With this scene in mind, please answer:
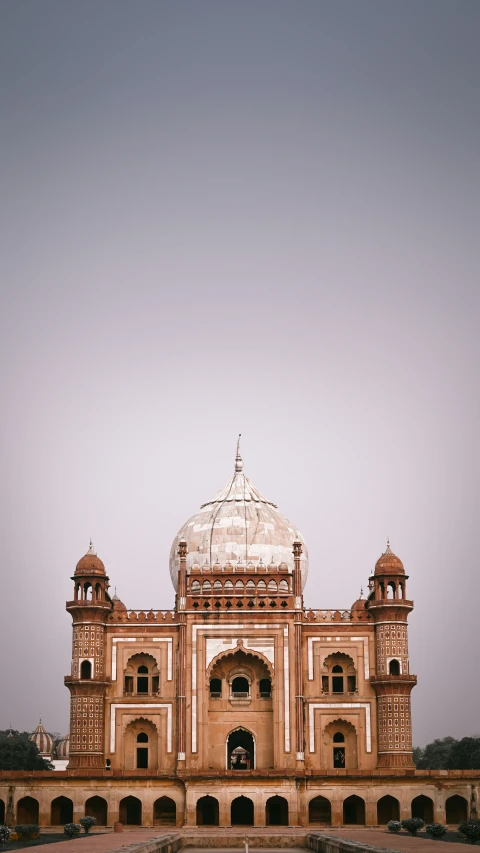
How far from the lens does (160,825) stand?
4634 centimetres

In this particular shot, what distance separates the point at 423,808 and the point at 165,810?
10157mm

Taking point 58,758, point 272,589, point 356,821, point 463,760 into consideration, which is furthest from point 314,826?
point 58,758

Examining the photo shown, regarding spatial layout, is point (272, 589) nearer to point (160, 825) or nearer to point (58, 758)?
point (160, 825)

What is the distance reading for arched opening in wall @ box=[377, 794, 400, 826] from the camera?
46.5 metres

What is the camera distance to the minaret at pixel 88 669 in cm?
4775

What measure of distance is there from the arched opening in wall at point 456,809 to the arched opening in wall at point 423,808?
71 cm

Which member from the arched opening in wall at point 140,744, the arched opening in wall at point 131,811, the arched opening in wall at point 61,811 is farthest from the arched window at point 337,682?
the arched opening in wall at point 61,811

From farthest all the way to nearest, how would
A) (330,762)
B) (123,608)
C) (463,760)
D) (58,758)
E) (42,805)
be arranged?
(58,758) < (463,760) < (123,608) < (330,762) < (42,805)

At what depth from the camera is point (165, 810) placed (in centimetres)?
4703

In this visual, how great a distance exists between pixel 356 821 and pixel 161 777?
26.5ft

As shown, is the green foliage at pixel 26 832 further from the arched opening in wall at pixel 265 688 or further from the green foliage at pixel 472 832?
the green foliage at pixel 472 832

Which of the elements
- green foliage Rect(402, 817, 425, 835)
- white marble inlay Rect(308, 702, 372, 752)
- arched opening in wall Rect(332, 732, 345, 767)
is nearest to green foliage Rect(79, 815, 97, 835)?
white marble inlay Rect(308, 702, 372, 752)

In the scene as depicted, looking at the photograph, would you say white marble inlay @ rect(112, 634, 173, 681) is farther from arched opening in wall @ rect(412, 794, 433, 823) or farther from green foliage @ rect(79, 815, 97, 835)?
arched opening in wall @ rect(412, 794, 433, 823)

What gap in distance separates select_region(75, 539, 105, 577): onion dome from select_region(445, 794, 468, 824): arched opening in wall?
16.8 metres
